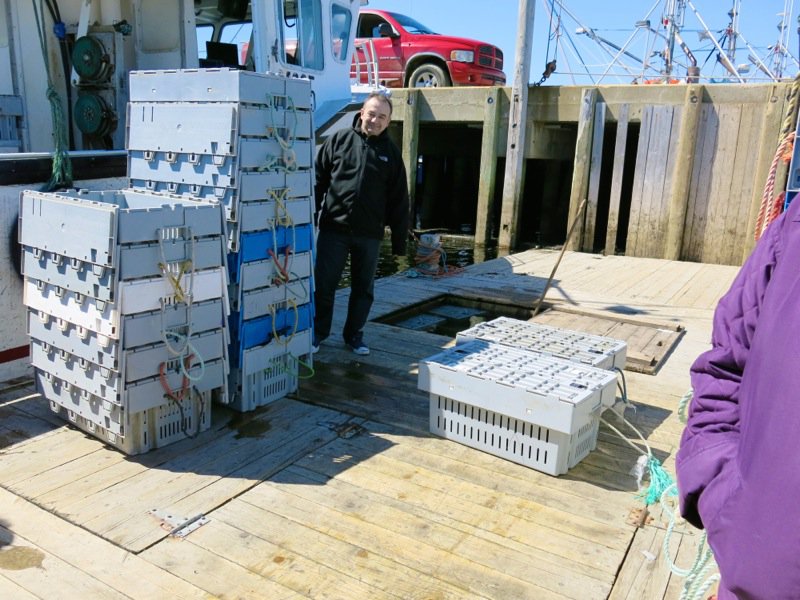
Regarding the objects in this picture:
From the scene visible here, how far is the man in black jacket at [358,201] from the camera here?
4.52 meters

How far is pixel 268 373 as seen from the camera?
400 centimetres

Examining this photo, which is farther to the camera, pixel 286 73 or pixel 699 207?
pixel 699 207

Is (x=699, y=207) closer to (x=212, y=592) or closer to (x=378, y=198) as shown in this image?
(x=378, y=198)

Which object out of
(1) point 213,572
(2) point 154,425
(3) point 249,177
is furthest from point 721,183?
A: (1) point 213,572

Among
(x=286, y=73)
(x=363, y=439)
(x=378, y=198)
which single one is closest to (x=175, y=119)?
(x=378, y=198)

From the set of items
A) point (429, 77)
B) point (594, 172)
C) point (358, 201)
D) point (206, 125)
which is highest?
point (429, 77)

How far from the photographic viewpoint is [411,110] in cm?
1315

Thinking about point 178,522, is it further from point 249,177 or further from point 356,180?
point 356,180

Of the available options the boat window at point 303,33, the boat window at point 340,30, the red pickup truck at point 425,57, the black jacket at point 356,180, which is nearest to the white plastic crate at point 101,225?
the black jacket at point 356,180

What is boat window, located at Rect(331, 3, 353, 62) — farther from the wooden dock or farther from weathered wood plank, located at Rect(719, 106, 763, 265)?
weathered wood plank, located at Rect(719, 106, 763, 265)

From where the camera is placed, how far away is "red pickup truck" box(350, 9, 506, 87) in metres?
13.6

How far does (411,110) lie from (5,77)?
812 centimetres

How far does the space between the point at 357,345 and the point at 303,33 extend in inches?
145

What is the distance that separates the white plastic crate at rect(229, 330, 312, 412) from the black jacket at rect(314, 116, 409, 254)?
0.86 meters
